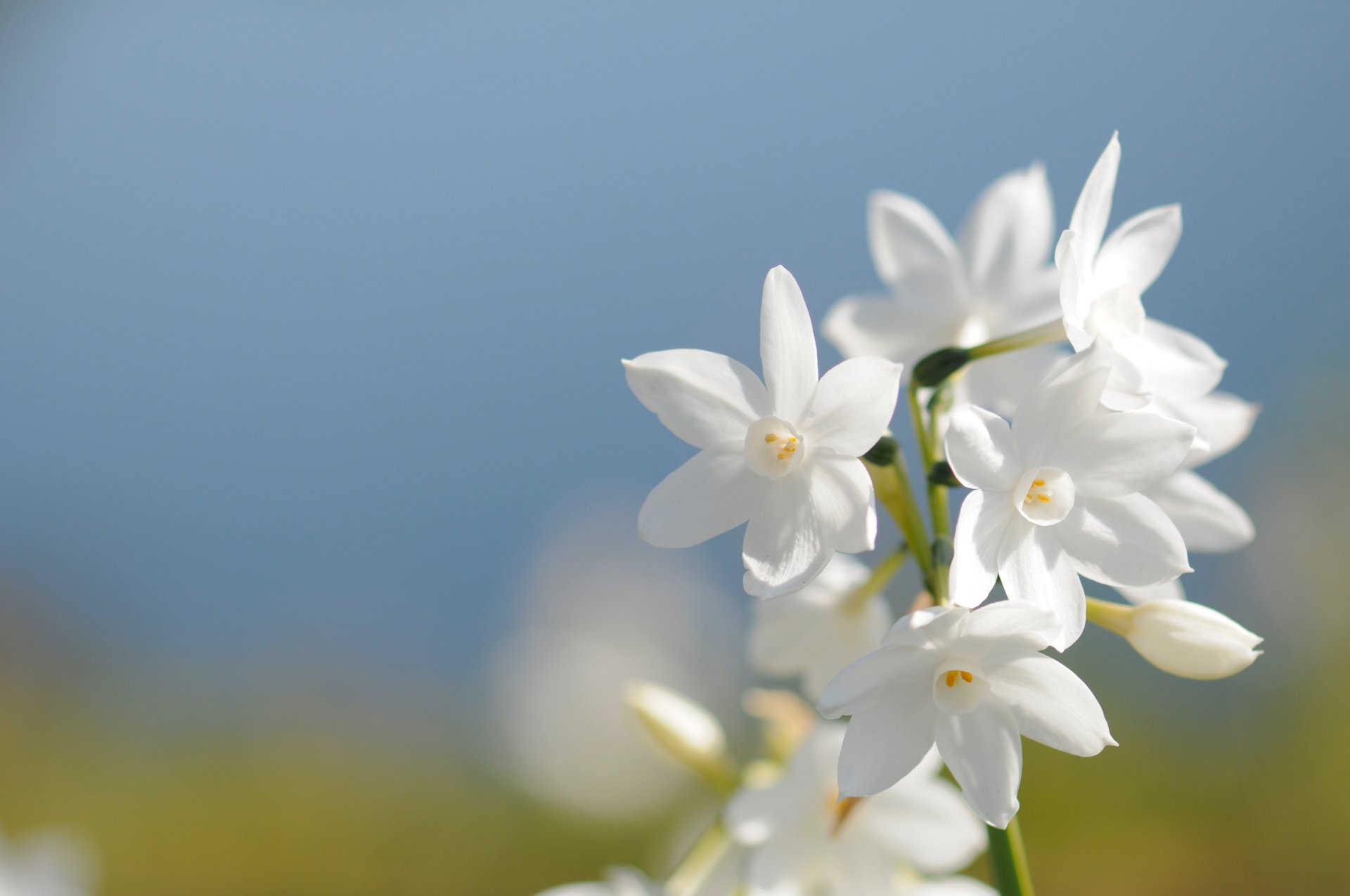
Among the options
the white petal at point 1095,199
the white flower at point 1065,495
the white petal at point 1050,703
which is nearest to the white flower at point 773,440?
the white flower at point 1065,495

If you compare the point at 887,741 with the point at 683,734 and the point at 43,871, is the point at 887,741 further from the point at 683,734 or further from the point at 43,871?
the point at 43,871

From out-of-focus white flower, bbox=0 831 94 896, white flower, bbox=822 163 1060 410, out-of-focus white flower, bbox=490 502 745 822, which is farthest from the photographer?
out-of-focus white flower, bbox=490 502 745 822

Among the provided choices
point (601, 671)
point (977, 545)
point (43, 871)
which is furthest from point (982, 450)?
point (601, 671)

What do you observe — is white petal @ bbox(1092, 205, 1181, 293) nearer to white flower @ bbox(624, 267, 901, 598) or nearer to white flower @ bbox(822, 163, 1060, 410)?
white flower @ bbox(822, 163, 1060, 410)

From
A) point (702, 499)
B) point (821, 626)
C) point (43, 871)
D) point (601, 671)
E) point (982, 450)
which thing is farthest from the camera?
point (601, 671)

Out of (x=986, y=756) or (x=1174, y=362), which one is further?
(x=1174, y=362)

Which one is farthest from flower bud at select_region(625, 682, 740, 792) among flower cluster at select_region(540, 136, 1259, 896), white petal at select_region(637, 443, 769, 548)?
white petal at select_region(637, 443, 769, 548)

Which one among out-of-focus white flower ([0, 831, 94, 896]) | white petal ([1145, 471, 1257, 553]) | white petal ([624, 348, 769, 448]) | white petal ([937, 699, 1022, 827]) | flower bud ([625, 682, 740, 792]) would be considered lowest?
out-of-focus white flower ([0, 831, 94, 896])

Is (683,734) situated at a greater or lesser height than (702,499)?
lesser
